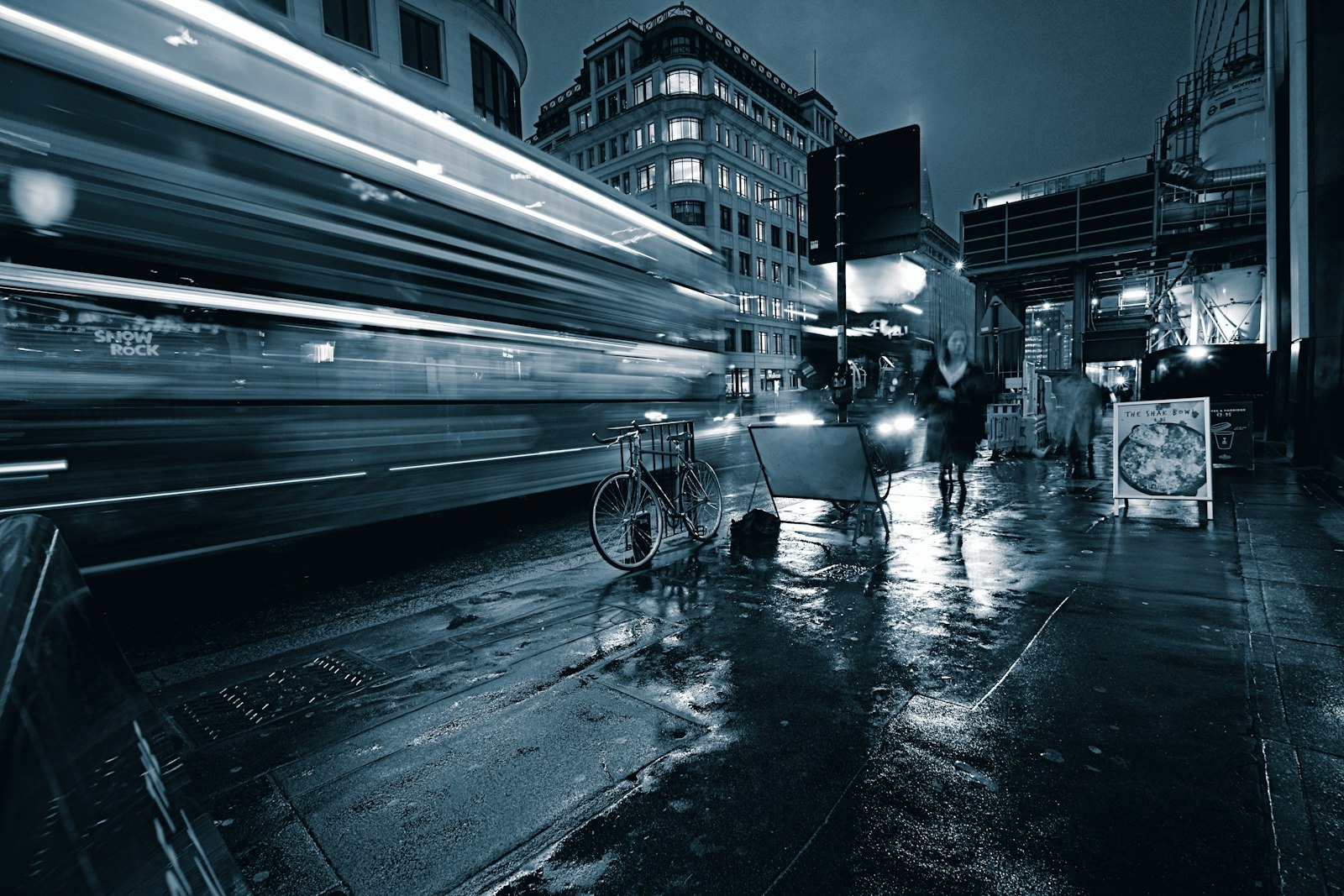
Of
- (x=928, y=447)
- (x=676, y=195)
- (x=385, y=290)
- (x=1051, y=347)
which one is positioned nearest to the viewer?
(x=385, y=290)

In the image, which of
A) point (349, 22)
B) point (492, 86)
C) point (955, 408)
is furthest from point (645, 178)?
point (955, 408)

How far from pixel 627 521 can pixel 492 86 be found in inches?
1119

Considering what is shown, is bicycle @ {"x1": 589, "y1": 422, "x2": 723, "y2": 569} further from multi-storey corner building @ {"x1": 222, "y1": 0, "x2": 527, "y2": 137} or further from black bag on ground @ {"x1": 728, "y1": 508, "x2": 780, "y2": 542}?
multi-storey corner building @ {"x1": 222, "y1": 0, "x2": 527, "y2": 137}

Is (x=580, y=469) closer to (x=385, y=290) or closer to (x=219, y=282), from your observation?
(x=385, y=290)

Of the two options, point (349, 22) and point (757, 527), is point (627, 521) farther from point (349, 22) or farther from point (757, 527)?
point (349, 22)

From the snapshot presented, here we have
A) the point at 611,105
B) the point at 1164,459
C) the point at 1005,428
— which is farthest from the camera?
the point at 611,105

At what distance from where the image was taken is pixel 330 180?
571 centimetres

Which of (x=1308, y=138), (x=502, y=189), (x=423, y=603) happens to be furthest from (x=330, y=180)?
(x=1308, y=138)

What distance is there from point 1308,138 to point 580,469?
521 inches

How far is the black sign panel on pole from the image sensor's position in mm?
10844

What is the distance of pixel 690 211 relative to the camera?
55.8m

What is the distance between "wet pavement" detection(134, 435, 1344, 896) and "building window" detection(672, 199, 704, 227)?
55120 millimetres

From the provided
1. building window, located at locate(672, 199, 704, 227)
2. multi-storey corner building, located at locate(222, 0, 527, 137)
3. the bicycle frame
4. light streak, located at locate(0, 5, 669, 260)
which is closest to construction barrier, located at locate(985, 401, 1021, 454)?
the bicycle frame

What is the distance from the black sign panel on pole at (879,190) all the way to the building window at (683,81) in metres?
55.2
